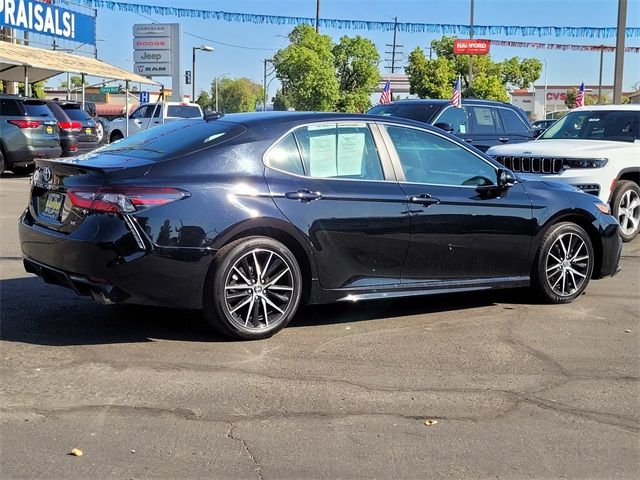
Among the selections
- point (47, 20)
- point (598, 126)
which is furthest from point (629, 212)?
point (47, 20)

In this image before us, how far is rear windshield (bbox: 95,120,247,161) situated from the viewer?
200 inches

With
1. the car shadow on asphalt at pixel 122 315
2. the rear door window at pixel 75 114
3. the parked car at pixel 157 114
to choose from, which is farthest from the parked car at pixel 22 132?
the car shadow on asphalt at pixel 122 315

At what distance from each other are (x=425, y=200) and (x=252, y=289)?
154cm

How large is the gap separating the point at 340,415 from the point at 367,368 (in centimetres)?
77

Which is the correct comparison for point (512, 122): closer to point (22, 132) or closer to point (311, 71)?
point (22, 132)

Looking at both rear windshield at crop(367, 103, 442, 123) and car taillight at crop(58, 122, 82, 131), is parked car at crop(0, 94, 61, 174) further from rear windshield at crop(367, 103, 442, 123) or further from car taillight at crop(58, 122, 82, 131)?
rear windshield at crop(367, 103, 442, 123)

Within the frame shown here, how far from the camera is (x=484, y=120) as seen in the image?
13.1 m

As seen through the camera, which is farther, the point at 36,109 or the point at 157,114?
the point at 157,114

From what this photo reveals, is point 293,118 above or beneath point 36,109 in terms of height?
beneath

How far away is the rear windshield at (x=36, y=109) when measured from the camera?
16.2 metres

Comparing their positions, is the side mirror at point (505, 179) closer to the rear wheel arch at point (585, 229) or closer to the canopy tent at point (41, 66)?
the rear wheel arch at point (585, 229)

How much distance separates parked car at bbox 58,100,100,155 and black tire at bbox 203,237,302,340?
16.0m

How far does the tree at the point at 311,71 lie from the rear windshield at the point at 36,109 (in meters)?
28.0

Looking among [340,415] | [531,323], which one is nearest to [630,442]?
[340,415]
